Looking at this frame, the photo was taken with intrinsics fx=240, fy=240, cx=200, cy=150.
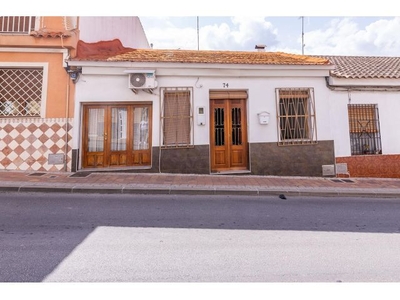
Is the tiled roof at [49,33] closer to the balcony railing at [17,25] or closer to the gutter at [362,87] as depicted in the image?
the balcony railing at [17,25]

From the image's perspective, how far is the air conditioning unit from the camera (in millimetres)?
7739

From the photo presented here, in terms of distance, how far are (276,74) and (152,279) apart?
25.5ft

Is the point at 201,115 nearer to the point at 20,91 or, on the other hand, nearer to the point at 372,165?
the point at 20,91

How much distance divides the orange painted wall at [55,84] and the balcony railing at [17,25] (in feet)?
2.68

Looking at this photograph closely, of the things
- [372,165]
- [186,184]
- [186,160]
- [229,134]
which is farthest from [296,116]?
[186,184]

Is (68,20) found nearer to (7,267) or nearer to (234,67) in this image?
(234,67)

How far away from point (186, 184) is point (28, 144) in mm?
5394

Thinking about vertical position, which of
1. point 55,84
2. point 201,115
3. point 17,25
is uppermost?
point 17,25

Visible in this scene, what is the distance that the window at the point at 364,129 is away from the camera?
8844 mm

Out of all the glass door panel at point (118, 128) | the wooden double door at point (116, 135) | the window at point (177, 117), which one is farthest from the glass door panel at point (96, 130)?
the window at point (177, 117)

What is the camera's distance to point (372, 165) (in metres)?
8.60

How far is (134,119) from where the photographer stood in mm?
8312

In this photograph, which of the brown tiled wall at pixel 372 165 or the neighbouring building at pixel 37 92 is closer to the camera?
the neighbouring building at pixel 37 92

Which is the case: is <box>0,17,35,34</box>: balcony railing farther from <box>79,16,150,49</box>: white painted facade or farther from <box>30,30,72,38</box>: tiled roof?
<box>79,16,150,49</box>: white painted facade
